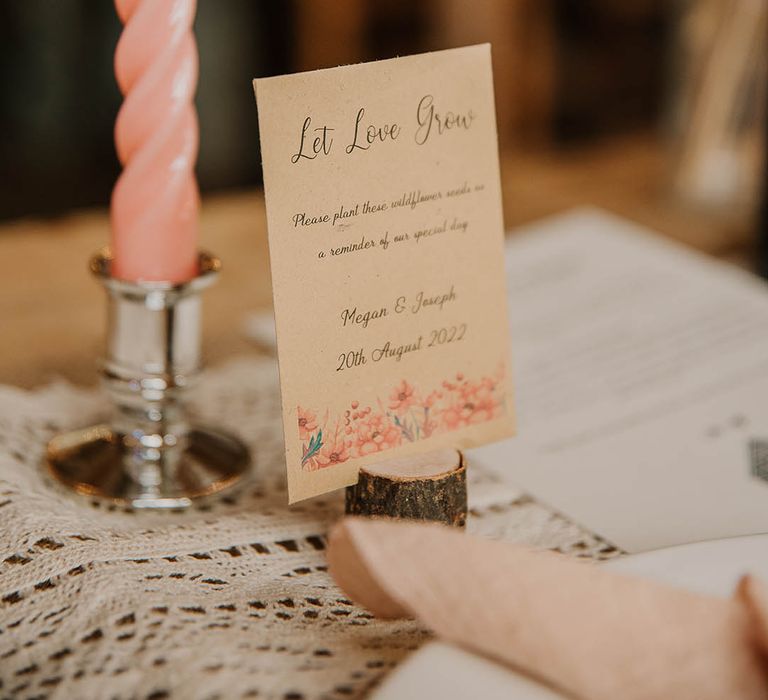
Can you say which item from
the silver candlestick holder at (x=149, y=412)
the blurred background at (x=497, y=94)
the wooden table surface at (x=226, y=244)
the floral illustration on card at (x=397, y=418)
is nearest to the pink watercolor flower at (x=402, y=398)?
the floral illustration on card at (x=397, y=418)

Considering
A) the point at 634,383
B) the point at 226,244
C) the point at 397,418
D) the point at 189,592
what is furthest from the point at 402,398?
the point at 226,244

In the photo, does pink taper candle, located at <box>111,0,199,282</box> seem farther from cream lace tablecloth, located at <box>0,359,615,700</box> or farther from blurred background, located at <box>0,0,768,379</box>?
blurred background, located at <box>0,0,768,379</box>

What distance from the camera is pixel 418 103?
46 cm

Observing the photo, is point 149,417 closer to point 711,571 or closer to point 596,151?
point 711,571

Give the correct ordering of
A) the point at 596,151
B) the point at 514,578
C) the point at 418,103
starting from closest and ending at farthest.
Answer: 1. the point at 514,578
2. the point at 418,103
3. the point at 596,151

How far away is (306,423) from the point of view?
0.46 meters

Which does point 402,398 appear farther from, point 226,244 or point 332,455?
point 226,244

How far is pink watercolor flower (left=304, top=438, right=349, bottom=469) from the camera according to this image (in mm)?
465

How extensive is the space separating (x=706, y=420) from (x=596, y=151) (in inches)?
25.5

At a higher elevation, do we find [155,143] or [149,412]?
Answer: [155,143]

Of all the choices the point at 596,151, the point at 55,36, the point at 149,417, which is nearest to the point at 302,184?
the point at 149,417

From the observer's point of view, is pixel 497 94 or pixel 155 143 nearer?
pixel 155 143

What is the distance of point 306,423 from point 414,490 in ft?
0.20

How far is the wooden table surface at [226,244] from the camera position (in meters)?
0.76
